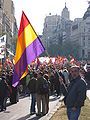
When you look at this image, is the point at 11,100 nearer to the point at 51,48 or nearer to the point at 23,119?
the point at 23,119

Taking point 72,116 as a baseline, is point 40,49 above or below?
above

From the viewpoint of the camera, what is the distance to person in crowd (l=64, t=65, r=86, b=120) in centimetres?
1009

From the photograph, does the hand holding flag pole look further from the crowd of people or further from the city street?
the city street

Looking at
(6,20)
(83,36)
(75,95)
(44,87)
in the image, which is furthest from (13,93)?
(83,36)

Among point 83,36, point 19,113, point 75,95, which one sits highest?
point 83,36

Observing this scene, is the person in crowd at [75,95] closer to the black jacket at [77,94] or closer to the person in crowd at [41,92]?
the black jacket at [77,94]

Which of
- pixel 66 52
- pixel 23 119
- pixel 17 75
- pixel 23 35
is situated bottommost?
pixel 23 119

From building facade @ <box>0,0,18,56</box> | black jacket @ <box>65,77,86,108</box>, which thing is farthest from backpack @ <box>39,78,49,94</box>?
building facade @ <box>0,0,18,56</box>

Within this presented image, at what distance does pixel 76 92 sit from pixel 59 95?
56.5 feet

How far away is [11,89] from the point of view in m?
21.2

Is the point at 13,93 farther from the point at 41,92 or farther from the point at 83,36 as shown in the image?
the point at 83,36

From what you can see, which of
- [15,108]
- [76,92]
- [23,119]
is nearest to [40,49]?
[76,92]

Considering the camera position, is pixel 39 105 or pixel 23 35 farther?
pixel 39 105

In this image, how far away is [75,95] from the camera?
1020 cm
